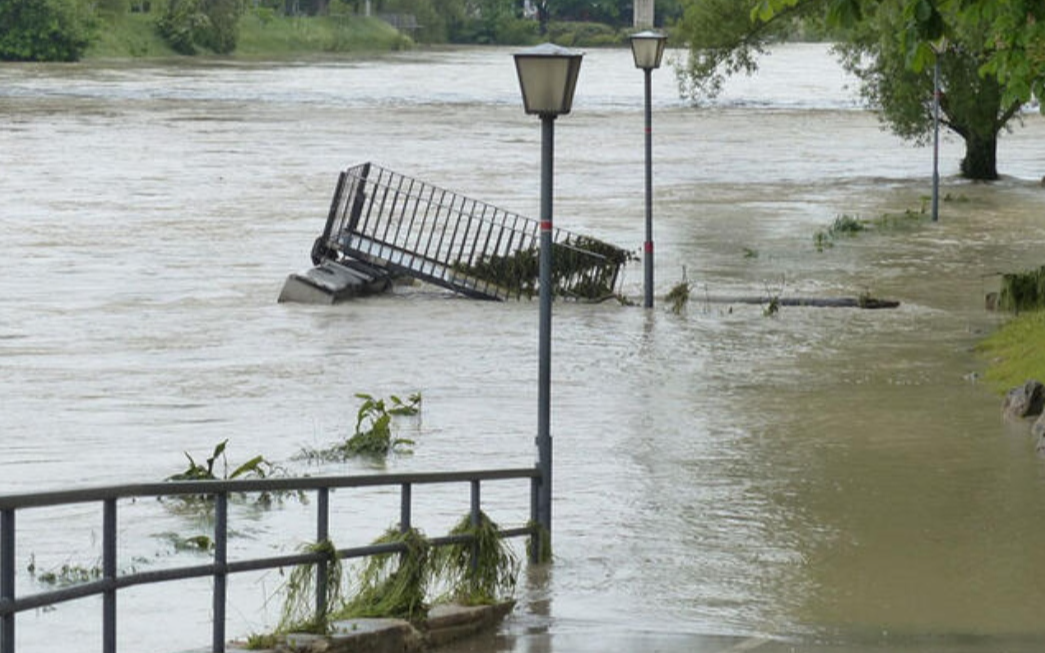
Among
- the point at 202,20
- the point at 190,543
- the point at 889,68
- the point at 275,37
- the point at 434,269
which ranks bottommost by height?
the point at 190,543

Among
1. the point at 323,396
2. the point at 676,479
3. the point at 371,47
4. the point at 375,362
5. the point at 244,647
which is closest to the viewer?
the point at 244,647

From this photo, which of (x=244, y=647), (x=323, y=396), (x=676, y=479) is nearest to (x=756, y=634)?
(x=244, y=647)

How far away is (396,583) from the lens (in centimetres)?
964

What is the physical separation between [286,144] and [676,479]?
163 ft

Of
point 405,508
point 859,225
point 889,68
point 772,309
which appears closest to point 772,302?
point 772,309

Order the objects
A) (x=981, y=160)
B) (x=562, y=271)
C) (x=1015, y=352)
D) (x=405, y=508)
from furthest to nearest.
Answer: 1. (x=981, y=160)
2. (x=562, y=271)
3. (x=1015, y=352)
4. (x=405, y=508)

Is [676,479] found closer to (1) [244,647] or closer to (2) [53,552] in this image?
(2) [53,552]

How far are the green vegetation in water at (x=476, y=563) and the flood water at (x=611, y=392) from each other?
0.79ft

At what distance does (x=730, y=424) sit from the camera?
60.3ft

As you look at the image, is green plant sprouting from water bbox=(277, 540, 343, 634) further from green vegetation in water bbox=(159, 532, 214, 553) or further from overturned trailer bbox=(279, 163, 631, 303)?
overturned trailer bbox=(279, 163, 631, 303)

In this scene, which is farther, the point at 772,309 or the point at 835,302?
the point at 835,302

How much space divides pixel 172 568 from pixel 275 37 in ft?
508

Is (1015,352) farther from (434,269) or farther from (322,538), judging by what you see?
(322,538)

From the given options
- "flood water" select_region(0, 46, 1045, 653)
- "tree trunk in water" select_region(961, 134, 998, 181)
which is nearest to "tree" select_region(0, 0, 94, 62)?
"flood water" select_region(0, 46, 1045, 653)
